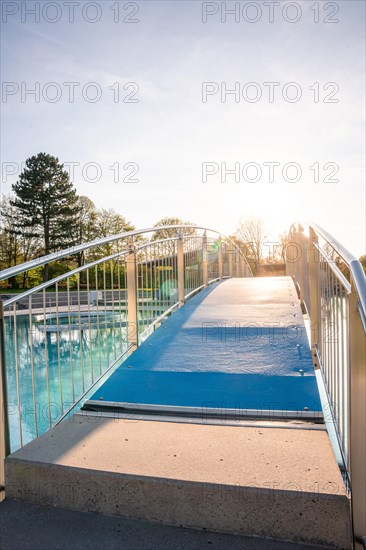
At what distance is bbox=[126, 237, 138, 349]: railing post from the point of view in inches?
131


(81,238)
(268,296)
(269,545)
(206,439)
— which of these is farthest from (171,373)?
(81,238)

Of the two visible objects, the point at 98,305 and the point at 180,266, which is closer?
the point at 98,305

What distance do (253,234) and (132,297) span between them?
84.3 feet

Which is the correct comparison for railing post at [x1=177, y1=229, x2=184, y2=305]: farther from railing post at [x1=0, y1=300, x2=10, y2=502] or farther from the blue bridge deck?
railing post at [x1=0, y1=300, x2=10, y2=502]

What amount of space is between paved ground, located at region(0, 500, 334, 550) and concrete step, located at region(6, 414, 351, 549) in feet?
0.11

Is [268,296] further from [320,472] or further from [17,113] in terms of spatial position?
[17,113]

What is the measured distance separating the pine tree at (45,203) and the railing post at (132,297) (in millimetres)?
30764

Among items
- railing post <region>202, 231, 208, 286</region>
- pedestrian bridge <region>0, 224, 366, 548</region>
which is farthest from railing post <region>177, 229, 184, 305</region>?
railing post <region>202, 231, 208, 286</region>

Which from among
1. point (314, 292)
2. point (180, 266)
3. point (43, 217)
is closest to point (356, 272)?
point (314, 292)

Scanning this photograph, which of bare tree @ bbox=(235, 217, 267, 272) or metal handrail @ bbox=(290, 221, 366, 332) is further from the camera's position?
bare tree @ bbox=(235, 217, 267, 272)

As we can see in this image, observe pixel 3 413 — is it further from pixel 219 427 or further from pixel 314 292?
pixel 314 292

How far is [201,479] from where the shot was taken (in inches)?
60.9

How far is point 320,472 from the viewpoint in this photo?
1.59 m

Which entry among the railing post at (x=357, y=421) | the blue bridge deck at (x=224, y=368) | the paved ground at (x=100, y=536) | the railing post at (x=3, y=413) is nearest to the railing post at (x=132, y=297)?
the blue bridge deck at (x=224, y=368)
